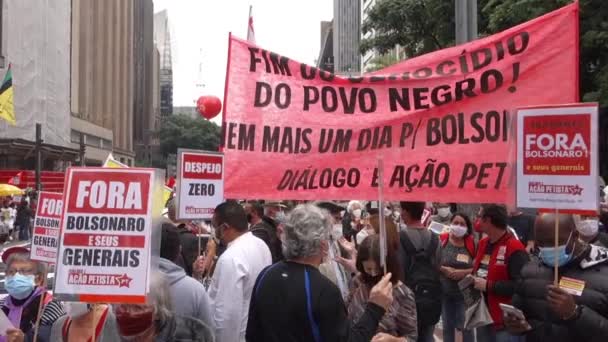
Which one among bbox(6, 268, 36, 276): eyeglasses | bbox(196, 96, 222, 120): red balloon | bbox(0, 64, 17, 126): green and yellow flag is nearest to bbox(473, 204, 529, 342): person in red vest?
bbox(6, 268, 36, 276): eyeglasses

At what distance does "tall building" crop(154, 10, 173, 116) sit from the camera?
5551 inches

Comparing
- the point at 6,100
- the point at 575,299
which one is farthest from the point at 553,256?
the point at 6,100

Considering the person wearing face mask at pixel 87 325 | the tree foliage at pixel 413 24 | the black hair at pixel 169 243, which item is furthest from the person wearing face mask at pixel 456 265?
the tree foliage at pixel 413 24

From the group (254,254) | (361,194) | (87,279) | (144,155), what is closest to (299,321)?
(87,279)

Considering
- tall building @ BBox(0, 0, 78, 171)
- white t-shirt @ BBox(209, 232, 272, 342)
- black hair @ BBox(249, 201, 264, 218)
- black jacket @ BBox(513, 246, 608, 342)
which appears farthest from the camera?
tall building @ BBox(0, 0, 78, 171)

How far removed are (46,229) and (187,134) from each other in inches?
3505

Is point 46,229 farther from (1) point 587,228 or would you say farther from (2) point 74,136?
(2) point 74,136

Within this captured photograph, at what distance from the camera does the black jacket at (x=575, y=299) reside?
13.6 ft

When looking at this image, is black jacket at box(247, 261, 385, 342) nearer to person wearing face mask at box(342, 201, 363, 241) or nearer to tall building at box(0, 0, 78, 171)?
person wearing face mask at box(342, 201, 363, 241)

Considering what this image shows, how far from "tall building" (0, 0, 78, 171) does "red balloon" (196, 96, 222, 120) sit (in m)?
→ 20.2

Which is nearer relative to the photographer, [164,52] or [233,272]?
[233,272]

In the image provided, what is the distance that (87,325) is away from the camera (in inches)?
153

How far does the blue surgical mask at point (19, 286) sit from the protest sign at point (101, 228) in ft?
3.85

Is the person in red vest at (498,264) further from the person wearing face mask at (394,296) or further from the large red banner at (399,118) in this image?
the person wearing face mask at (394,296)
